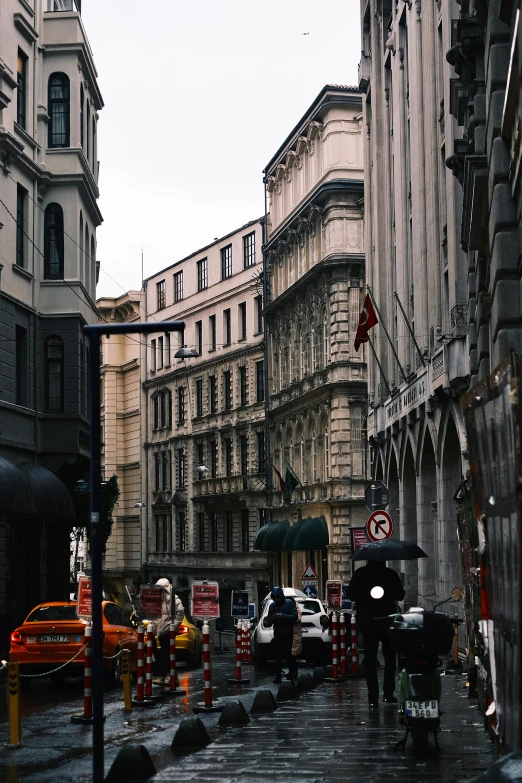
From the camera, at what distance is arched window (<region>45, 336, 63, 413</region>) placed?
38281 millimetres

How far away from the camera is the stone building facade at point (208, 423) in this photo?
72500mm

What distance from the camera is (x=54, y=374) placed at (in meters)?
38.5

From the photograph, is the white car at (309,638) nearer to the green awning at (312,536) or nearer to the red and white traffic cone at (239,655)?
the red and white traffic cone at (239,655)

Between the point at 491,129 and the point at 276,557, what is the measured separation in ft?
165

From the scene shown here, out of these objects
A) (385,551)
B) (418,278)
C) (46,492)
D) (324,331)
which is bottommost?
(385,551)

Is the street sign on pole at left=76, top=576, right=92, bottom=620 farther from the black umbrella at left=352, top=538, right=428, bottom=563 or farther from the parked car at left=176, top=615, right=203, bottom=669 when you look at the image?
the parked car at left=176, top=615, right=203, bottom=669

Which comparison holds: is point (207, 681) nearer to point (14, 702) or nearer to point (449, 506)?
point (14, 702)

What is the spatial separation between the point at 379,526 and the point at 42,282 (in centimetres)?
1624

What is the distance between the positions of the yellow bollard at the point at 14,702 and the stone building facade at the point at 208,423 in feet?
174

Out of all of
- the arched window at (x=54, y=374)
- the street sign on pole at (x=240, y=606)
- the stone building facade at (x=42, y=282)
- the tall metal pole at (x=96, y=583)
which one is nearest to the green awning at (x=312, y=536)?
the stone building facade at (x=42, y=282)

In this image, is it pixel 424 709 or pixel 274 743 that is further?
Result: pixel 274 743

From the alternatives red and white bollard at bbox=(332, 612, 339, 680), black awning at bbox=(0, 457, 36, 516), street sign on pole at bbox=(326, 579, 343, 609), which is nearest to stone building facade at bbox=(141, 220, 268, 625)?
black awning at bbox=(0, 457, 36, 516)

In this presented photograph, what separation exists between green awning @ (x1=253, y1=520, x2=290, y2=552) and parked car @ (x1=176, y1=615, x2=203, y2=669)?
1216 inches

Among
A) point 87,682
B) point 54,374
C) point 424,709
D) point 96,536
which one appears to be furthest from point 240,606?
point 96,536
